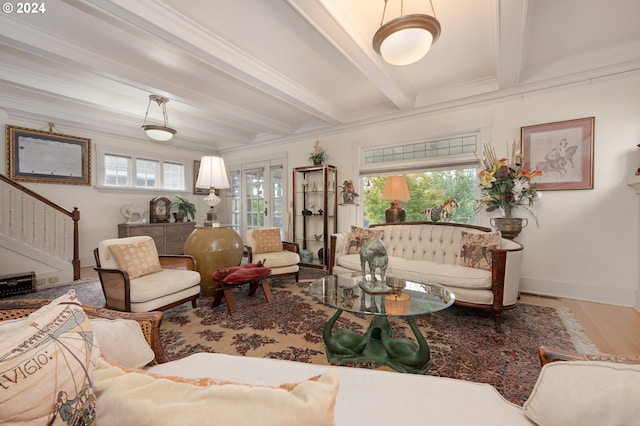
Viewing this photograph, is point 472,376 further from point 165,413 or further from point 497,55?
point 497,55

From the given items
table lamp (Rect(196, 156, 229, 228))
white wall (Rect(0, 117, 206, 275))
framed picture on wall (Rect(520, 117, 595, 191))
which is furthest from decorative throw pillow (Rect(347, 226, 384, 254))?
white wall (Rect(0, 117, 206, 275))

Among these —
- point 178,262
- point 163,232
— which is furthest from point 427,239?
point 163,232

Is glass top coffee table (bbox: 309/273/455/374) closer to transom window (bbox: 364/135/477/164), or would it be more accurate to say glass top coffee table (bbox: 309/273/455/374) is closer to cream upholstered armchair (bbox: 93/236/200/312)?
cream upholstered armchair (bbox: 93/236/200/312)

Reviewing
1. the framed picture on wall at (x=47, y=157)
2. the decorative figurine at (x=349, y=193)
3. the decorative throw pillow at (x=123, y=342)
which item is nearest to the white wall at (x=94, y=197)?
the framed picture on wall at (x=47, y=157)

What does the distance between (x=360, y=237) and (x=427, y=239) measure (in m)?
0.86

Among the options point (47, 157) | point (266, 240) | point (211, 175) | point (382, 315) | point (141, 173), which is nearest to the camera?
point (382, 315)

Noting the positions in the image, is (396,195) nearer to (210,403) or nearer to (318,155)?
(318,155)

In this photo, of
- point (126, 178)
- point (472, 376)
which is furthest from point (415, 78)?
point (126, 178)

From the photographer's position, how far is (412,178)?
438cm

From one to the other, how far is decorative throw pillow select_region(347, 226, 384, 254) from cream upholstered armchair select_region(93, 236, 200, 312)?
1963 mm

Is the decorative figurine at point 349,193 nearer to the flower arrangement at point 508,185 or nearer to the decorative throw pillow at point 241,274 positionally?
the flower arrangement at point 508,185

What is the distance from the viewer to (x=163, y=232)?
5383mm

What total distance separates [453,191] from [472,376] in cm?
289

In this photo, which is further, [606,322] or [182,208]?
[182,208]
